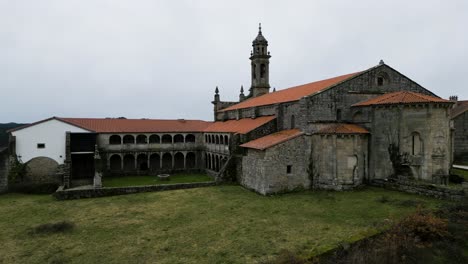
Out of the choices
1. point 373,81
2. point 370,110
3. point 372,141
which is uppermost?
point 373,81

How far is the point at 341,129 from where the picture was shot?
80.5ft

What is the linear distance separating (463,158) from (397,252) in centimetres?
3386

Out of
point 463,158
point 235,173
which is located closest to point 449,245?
point 235,173

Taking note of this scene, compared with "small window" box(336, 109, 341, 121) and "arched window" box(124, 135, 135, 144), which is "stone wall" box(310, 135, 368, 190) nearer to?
"small window" box(336, 109, 341, 121)

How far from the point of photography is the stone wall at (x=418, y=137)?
2225 centimetres

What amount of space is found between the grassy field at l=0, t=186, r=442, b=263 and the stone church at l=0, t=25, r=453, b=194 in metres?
1.91

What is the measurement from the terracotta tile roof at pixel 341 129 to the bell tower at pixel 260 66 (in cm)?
2200

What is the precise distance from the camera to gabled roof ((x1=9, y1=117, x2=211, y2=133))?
37094mm

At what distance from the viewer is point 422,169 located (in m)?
22.7

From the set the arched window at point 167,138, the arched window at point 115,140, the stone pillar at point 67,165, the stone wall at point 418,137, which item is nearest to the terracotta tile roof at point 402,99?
the stone wall at point 418,137

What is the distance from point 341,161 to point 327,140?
1919mm

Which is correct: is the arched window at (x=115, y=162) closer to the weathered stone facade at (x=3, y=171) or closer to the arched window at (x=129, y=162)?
the arched window at (x=129, y=162)

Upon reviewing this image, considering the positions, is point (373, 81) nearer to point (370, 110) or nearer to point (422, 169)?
point (370, 110)

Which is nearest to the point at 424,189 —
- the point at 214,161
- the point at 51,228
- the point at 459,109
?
the point at 214,161
